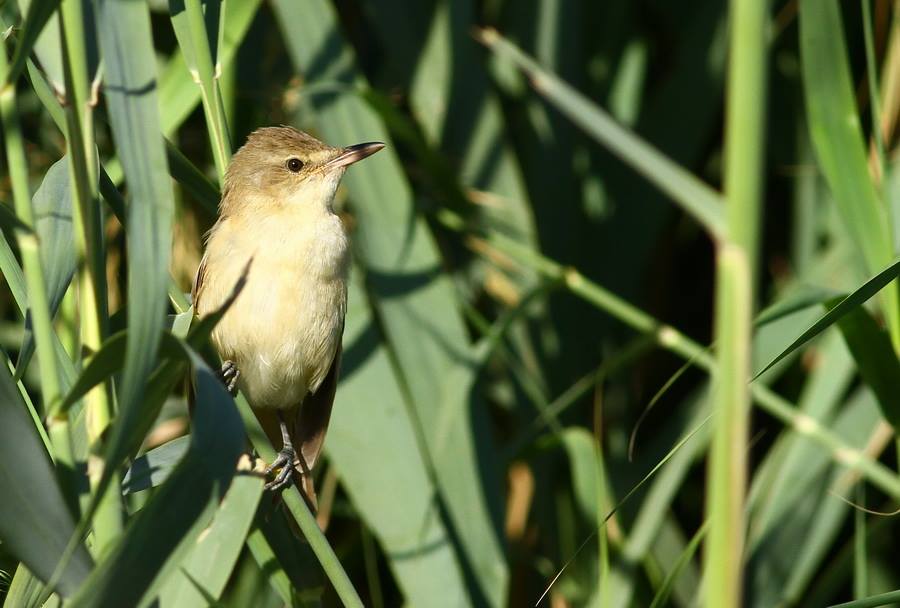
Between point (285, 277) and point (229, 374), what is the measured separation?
1.06 ft

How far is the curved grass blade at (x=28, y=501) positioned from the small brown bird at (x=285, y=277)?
1030mm

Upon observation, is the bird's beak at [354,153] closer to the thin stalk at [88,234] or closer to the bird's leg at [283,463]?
the bird's leg at [283,463]

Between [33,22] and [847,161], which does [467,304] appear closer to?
[847,161]

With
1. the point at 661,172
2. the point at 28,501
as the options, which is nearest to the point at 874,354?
the point at 661,172

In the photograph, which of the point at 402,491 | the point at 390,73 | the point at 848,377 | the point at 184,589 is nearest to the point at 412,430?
the point at 402,491

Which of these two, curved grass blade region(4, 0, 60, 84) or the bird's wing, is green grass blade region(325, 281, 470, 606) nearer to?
the bird's wing

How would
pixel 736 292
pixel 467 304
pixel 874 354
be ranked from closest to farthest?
pixel 736 292 → pixel 874 354 → pixel 467 304

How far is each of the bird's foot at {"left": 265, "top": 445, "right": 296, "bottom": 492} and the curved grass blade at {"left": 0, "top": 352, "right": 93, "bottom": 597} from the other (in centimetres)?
58

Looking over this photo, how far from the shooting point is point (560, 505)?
3.27 metres

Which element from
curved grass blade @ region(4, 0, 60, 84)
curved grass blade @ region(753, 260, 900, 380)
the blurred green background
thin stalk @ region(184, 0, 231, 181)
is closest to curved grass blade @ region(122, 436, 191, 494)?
the blurred green background

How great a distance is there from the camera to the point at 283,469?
7.60 ft

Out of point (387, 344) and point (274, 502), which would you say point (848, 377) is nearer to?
point (387, 344)

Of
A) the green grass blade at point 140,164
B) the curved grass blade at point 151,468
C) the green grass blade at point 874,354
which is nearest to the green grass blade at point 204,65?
the green grass blade at point 140,164

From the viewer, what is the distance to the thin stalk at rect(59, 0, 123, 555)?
4.37 ft
